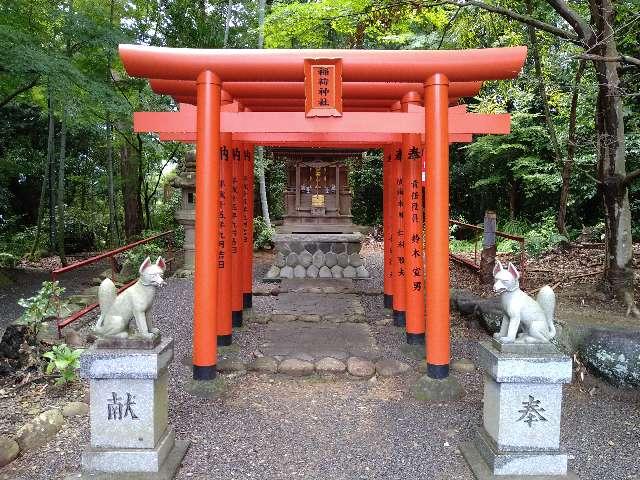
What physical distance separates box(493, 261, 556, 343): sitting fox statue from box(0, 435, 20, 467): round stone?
12.0 ft

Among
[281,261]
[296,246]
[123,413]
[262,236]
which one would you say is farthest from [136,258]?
[123,413]

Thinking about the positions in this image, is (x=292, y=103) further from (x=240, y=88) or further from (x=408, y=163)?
(x=408, y=163)

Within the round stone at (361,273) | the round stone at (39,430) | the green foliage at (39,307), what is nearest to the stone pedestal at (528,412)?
the round stone at (39,430)

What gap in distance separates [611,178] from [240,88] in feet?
15.6

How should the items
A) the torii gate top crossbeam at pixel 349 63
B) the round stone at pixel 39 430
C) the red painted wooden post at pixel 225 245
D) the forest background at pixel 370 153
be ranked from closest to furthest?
1. the round stone at pixel 39 430
2. the torii gate top crossbeam at pixel 349 63
3. the red painted wooden post at pixel 225 245
4. the forest background at pixel 370 153

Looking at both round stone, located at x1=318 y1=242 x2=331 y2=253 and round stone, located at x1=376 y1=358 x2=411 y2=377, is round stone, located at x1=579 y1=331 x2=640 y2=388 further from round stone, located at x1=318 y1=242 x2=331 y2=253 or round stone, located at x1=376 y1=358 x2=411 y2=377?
round stone, located at x1=318 y1=242 x2=331 y2=253

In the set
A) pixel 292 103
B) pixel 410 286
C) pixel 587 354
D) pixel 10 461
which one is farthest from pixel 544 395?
pixel 292 103

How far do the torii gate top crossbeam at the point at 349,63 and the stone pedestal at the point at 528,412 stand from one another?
2.68m

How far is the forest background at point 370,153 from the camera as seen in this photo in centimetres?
594

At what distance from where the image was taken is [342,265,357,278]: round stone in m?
10.5

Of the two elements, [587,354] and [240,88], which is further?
[240,88]

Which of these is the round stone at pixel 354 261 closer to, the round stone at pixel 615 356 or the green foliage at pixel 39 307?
the round stone at pixel 615 356

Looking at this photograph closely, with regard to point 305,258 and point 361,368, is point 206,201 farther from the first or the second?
point 305,258

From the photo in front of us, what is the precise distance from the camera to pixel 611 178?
18.5 ft
